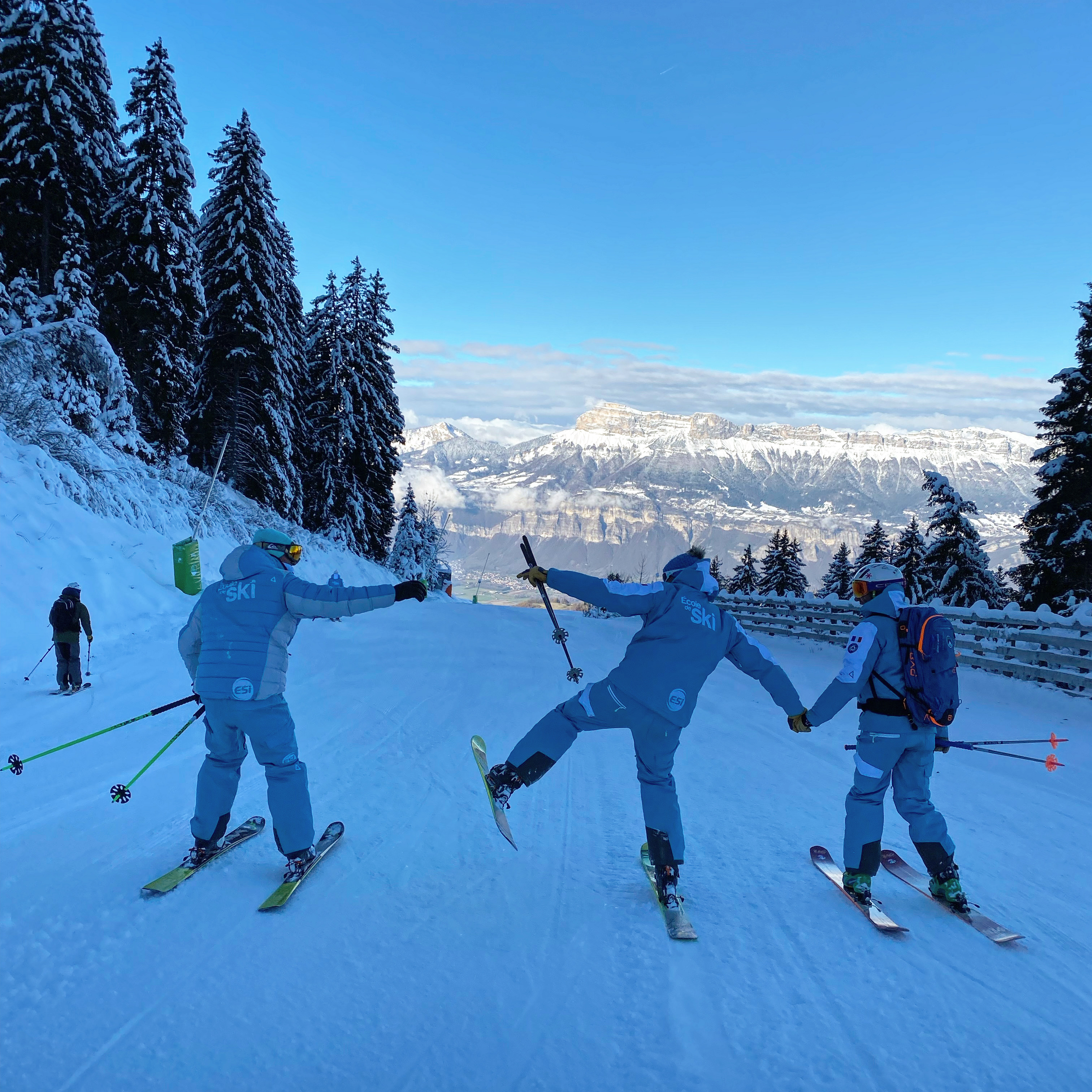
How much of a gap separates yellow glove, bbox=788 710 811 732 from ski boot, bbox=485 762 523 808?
5.64ft

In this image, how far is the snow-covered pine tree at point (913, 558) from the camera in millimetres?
28344

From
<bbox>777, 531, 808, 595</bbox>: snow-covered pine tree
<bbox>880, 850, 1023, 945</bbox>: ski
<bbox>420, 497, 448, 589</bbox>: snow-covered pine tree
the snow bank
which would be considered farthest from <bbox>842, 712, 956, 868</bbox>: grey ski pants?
<bbox>777, 531, 808, 595</bbox>: snow-covered pine tree

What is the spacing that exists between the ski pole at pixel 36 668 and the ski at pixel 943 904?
8.82 m

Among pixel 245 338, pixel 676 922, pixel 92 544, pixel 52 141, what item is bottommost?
pixel 676 922

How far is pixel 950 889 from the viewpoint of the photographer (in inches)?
163

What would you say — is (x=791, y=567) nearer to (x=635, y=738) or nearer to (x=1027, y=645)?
(x=1027, y=645)

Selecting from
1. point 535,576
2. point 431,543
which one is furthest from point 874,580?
point 431,543

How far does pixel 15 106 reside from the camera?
54.6 ft

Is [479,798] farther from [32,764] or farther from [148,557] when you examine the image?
[148,557]

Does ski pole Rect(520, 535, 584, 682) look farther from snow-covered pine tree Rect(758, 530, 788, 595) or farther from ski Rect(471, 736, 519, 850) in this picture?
snow-covered pine tree Rect(758, 530, 788, 595)

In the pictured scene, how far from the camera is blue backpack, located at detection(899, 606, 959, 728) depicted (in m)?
3.95

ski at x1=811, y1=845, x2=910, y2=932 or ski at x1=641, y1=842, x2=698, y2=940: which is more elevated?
ski at x1=641, y1=842, x2=698, y2=940

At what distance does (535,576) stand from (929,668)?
7.75ft

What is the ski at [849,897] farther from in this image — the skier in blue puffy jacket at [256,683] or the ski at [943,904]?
the skier in blue puffy jacket at [256,683]
